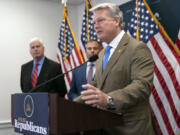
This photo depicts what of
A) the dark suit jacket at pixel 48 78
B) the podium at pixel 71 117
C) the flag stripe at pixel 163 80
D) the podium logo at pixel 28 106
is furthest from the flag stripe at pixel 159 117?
the podium logo at pixel 28 106

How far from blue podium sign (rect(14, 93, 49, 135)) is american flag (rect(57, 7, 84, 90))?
2793 mm

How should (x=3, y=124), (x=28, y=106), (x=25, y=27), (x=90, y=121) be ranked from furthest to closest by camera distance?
(x=25, y=27) < (x=3, y=124) < (x=28, y=106) < (x=90, y=121)

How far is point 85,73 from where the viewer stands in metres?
3.15

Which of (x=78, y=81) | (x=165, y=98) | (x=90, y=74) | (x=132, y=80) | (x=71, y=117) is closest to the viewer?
(x=71, y=117)

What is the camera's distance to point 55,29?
498 cm

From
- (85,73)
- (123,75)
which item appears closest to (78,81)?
(85,73)

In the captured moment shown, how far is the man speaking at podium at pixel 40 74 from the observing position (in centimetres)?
327

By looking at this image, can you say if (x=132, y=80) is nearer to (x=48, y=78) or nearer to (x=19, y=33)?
(x=48, y=78)

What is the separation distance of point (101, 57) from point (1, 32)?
3.23 metres

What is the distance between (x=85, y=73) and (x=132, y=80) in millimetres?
1765

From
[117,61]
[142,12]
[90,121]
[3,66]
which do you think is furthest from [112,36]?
[3,66]

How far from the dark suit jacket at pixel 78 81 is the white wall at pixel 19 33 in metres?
1.50

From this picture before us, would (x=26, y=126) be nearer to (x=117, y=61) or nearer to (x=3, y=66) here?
(x=117, y=61)

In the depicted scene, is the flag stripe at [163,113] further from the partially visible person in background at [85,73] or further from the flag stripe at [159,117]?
the partially visible person in background at [85,73]
